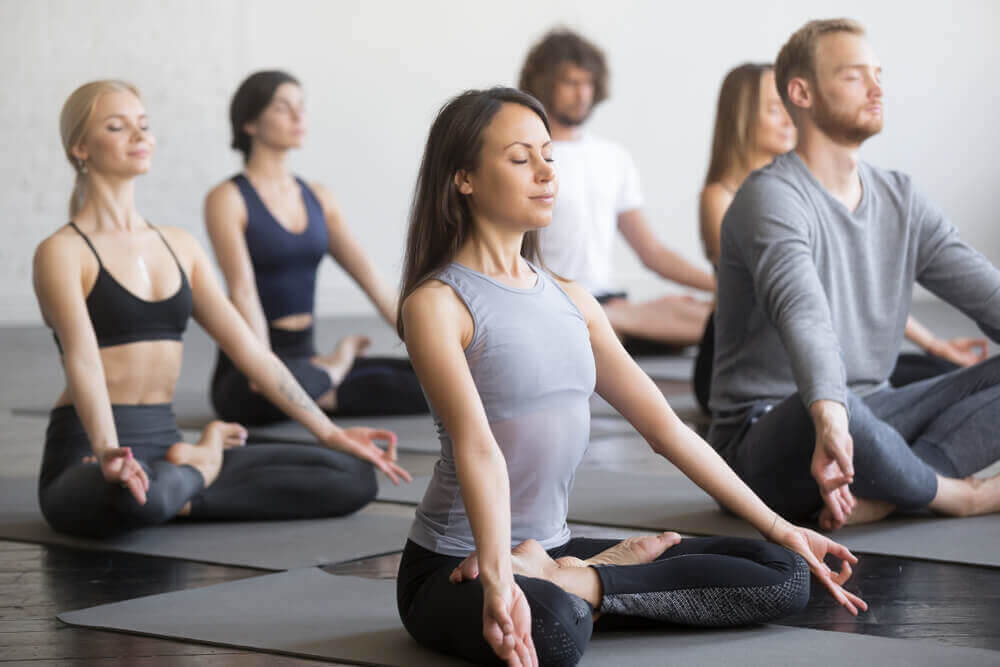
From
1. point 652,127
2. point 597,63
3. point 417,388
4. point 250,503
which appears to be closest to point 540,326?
point 250,503

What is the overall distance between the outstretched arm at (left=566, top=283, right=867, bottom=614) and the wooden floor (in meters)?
0.12

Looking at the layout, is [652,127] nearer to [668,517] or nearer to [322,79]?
[322,79]

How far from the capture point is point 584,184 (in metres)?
4.46

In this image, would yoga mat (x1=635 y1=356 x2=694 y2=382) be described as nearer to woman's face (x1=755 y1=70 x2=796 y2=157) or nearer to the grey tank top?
woman's face (x1=755 y1=70 x2=796 y2=157)

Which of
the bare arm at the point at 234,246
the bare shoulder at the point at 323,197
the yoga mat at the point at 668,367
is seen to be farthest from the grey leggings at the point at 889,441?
the yoga mat at the point at 668,367

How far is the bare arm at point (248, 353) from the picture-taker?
2613 millimetres

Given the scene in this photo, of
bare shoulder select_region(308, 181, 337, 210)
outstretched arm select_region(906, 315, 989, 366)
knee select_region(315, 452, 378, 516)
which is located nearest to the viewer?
knee select_region(315, 452, 378, 516)

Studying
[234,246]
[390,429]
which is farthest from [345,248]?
[390,429]

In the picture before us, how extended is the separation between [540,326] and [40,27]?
6097 mm

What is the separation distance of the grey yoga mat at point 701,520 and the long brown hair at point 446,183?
90cm

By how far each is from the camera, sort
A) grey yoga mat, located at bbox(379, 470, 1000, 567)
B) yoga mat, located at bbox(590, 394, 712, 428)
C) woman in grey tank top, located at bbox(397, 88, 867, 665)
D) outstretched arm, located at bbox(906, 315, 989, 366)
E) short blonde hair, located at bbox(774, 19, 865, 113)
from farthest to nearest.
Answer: yoga mat, located at bbox(590, 394, 712, 428), outstretched arm, located at bbox(906, 315, 989, 366), short blonde hair, located at bbox(774, 19, 865, 113), grey yoga mat, located at bbox(379, 470, 1000, 567), woman in grey tank top, located at bbox(397, 88, 867, 665)

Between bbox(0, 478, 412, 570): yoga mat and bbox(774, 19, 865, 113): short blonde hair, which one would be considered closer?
bbox(0, 478, 412, 570): yoga mat

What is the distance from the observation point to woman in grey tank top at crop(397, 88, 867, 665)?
168 centimetres

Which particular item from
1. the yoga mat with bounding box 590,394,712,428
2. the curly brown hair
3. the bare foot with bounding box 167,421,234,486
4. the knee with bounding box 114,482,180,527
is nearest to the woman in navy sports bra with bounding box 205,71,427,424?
the yoga mat with bounding box 590,394,712,428
